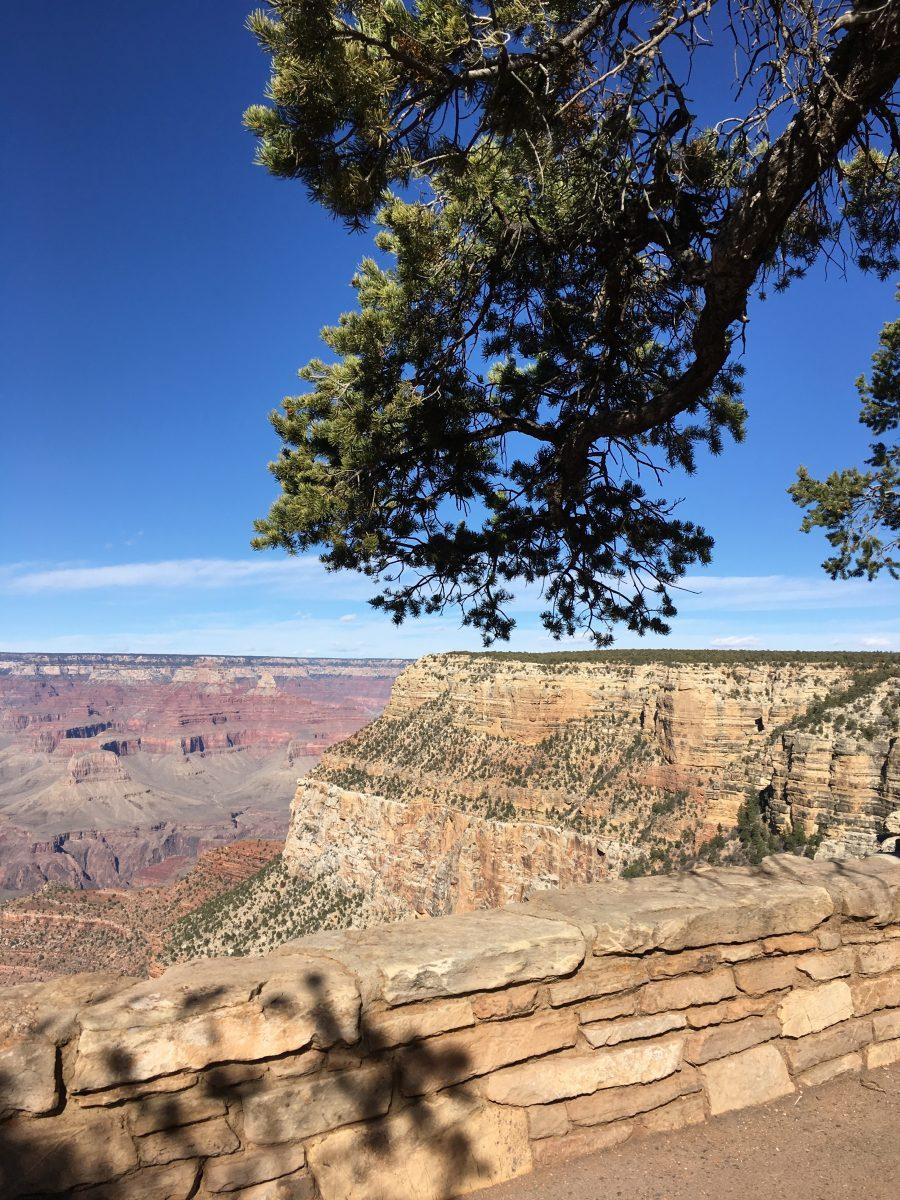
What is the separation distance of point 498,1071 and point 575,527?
5553mm

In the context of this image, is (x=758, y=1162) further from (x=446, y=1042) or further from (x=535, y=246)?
(x=535, y=246)

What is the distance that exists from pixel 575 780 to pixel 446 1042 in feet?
127

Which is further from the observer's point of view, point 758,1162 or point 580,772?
point 580,772

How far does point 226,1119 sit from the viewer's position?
2463mm

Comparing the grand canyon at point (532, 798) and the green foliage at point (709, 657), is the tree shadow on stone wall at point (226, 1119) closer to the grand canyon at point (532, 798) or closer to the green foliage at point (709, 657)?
the grand canyon at point (532, 798)

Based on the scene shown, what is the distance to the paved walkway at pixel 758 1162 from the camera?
2.86 metres

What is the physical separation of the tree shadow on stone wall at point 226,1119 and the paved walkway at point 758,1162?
1.48 feet

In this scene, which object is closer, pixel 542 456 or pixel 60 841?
pixel 542 456

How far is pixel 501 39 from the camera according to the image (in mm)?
4270

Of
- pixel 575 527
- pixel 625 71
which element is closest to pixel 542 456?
pixel 575 527

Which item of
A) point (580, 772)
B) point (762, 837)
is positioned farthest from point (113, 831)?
point (762, 837)

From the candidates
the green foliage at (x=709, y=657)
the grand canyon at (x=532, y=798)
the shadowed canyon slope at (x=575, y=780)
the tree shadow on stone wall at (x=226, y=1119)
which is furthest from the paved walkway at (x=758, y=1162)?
the green foliage at (x=709, y=657)

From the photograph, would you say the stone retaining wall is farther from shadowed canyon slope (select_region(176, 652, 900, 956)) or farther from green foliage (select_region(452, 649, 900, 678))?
green foliage (select_region(452, 649, 900, 678))

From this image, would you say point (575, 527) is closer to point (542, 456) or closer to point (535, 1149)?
point (542, 456)
